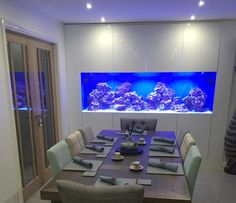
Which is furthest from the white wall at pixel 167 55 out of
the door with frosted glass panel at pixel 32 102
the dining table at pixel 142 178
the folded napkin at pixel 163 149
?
the dining table at pixel 142 178

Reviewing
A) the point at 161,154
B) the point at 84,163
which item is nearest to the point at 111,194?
the point at 84,163

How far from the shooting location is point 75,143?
2.31 meters

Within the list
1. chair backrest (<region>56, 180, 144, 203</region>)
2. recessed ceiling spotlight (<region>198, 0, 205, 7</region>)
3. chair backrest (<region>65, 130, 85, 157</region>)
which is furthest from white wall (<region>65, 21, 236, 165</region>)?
chair backrest (<region>56, 180, 144, 203</region>)

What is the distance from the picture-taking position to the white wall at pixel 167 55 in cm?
344

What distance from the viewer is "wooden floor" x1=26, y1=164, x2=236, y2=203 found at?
8.75ft

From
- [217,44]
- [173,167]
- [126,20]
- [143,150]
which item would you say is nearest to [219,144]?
[217,44]

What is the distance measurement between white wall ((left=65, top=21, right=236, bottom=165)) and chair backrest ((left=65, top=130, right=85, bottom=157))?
1352 mm

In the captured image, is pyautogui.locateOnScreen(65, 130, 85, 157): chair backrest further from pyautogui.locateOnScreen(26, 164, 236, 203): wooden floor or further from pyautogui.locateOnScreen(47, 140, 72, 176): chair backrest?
pyautogui.locateOnScreen(26, 164, 236, 203): wooden floor

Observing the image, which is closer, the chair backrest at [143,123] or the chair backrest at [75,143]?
the chair backrest at [75,143]

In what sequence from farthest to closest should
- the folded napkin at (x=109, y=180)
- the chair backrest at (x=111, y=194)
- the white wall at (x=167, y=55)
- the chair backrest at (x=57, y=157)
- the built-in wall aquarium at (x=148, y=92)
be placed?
the built-in wall aquarium at (x=148, y=92) < the white wall at (x=167, y=55) < the chair backrest at (x=57, y=157) < the folded napkin at (x=109, y=180) < the chair backrest at (x=111, y=194)

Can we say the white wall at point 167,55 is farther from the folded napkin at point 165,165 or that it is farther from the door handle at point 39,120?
the folded napkin at point 165,165

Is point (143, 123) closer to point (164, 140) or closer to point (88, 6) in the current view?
point (164, 140)

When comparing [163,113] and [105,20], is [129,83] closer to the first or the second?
[163,113]

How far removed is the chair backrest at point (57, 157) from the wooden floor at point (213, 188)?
1.04m
